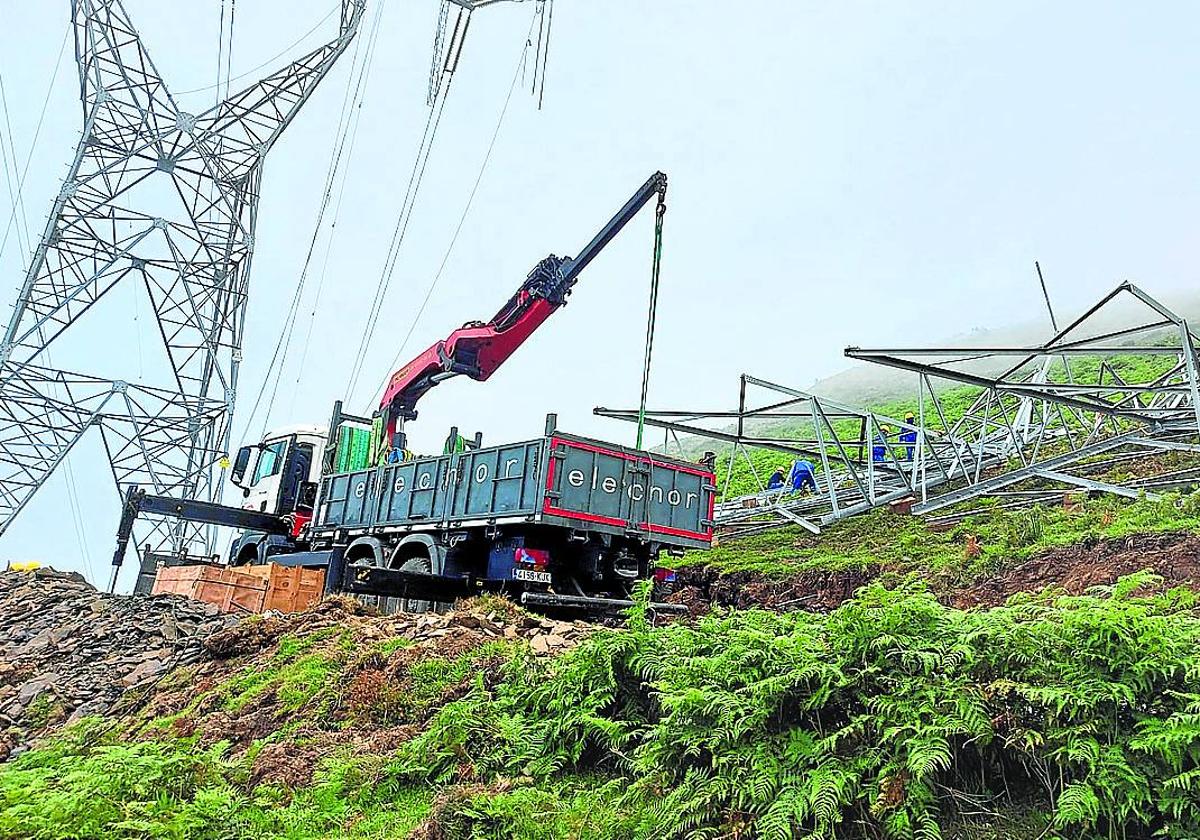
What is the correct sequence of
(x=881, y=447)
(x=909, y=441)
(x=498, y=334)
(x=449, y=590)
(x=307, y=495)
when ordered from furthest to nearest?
(x=909, y=441) < (x=881, y=447) < (x=307, y=495) < (x=498, y=334) < (x=449, y=590)

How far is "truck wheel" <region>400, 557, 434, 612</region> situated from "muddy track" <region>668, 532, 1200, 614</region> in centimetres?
409

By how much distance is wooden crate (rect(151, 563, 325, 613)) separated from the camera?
12.5 metres

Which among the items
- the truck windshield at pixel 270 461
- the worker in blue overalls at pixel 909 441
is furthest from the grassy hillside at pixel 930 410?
the truck windshield at pixel 270 461

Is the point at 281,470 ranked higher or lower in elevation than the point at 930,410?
lower

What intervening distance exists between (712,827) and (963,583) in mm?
8820

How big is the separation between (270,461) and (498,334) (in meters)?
5.35

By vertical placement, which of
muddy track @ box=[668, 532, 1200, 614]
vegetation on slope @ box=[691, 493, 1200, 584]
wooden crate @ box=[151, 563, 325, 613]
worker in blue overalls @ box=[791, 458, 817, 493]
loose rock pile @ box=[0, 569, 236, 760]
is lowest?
loose rock pile @ box=[0, 569, 236, 760]

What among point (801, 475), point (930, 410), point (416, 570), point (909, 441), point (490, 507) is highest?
Answer: point (930, 410)

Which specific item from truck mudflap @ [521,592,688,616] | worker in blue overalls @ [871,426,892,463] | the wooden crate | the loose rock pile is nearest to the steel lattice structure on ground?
worker in blue overalls @ [871,426,892,463]

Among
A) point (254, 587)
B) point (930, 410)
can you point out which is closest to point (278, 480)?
point (254, 587)

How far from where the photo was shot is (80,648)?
406 inches

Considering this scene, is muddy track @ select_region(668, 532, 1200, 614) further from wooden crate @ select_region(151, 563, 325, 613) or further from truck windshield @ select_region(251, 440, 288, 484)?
truck windshield @ select_region(251, 440, 288, 484)

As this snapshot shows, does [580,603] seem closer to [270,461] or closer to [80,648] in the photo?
[80,648]

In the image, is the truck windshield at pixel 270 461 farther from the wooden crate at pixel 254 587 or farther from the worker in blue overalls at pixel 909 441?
the worker in blue overalls at pixel 909 441
